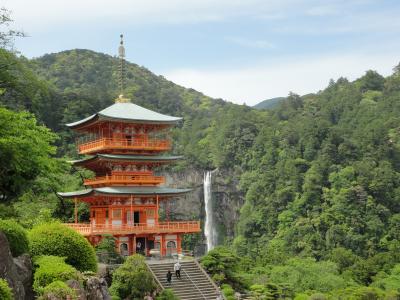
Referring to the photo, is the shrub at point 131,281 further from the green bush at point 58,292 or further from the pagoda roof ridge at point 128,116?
the green bush at point 58,292

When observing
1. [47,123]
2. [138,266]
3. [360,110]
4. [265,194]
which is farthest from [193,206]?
[138,266]

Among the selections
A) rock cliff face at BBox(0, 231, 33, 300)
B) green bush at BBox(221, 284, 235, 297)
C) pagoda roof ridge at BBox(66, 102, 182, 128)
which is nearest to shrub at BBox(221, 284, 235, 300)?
green bush at BBox(221, 284, 235, 297)

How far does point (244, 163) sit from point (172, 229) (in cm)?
3817

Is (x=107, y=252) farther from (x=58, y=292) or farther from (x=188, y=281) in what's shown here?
(x=58, y=292)

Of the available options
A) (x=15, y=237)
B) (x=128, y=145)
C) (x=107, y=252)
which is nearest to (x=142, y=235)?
(x=107, y=252)

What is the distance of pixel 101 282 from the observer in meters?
18.9

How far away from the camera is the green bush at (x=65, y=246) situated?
67.1 feet

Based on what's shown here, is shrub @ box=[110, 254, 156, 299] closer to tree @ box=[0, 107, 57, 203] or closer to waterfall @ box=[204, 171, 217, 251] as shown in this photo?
tree @ box=[0, 107, 57, 203]

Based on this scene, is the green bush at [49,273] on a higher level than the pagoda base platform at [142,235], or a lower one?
higher

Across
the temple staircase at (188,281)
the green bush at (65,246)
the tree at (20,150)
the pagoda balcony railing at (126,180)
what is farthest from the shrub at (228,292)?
the tree at (20,150)

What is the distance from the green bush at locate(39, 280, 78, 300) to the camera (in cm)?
1598

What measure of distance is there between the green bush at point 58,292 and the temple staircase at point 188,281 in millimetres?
12175

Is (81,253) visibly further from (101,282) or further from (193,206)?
(193,206)

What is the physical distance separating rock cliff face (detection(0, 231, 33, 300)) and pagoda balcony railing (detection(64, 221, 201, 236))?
14353 millimetres
